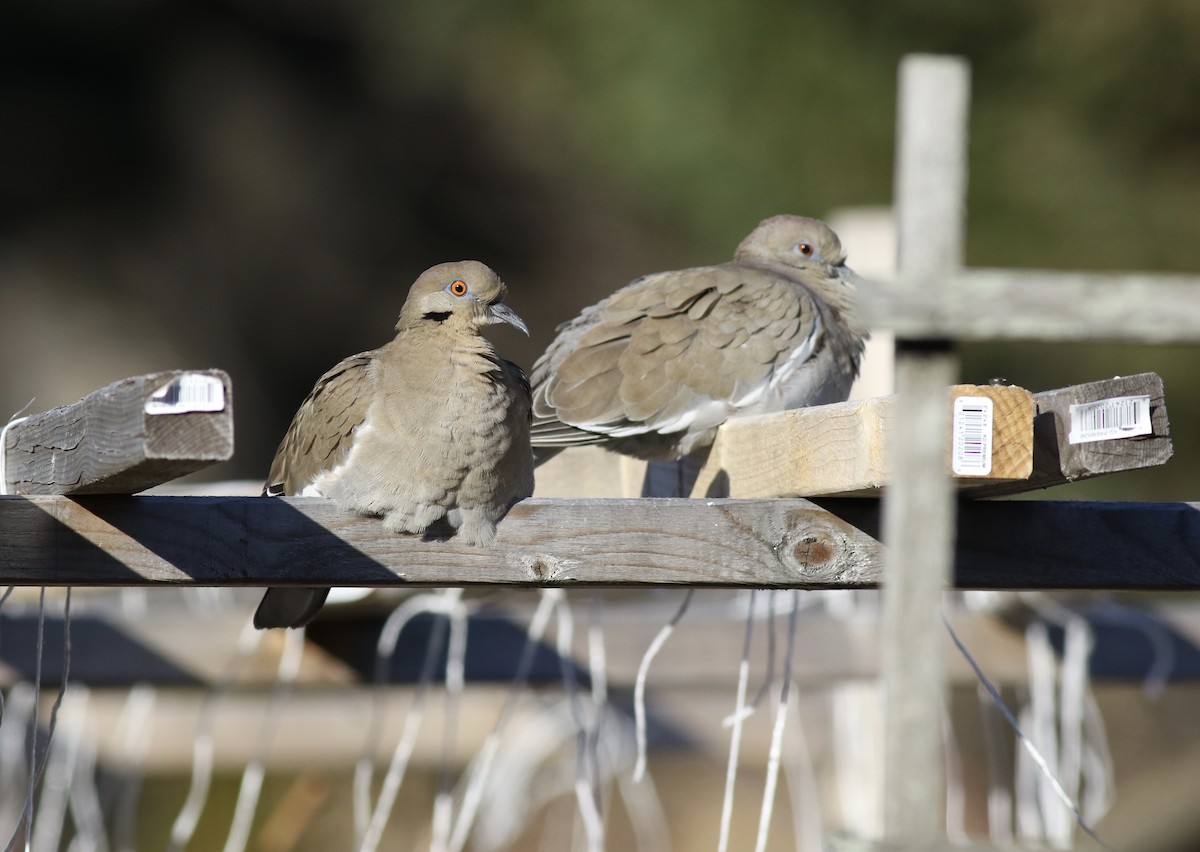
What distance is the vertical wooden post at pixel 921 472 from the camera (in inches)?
Result: 48.3

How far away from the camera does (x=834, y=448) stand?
6.26 feet

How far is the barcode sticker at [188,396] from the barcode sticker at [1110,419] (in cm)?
100

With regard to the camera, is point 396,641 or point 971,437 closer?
point 971,437

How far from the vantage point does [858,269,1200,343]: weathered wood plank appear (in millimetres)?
1244

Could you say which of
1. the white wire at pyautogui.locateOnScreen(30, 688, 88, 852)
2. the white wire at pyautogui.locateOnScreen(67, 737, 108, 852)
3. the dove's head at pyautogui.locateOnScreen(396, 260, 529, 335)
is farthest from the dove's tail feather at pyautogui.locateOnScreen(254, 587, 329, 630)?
the white wire at pyautogui.locateOnScreen(67, 737, 108, 852)

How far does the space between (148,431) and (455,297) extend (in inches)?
36.5

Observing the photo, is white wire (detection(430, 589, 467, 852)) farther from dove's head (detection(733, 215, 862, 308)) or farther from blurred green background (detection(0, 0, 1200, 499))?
blurred green background (detection(0, 0, 1200, 499))

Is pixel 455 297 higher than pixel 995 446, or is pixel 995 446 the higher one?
pixel 455 297

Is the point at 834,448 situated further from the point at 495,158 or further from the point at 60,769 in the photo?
the point at 495,158

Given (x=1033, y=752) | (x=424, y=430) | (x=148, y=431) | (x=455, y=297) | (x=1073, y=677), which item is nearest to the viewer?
(x=148, y=431)

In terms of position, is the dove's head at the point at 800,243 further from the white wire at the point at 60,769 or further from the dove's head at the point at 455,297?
the white wire at the point at 60,769

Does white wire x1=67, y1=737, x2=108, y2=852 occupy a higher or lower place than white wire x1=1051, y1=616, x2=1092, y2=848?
lower

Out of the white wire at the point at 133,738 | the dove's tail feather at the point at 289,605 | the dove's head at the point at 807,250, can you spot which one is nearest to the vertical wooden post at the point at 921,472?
the dove's tail feather at the point at 289,605

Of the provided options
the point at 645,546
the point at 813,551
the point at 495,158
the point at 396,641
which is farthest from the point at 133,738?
the point at 495,158
